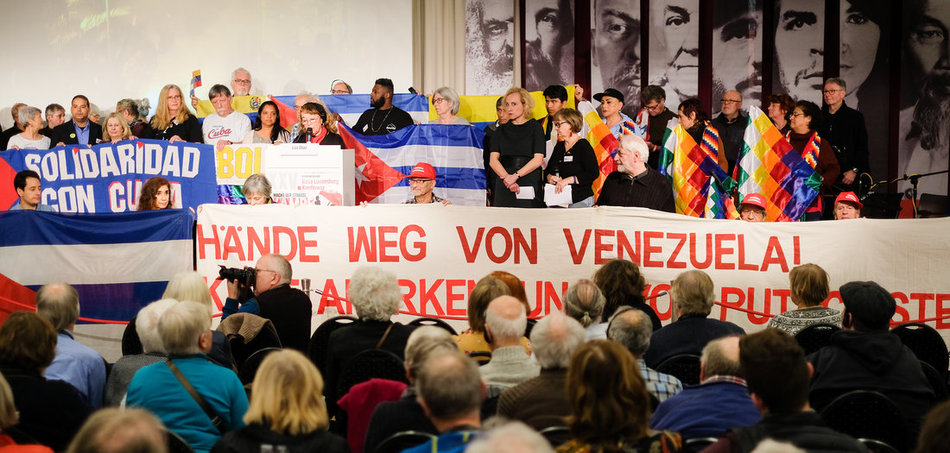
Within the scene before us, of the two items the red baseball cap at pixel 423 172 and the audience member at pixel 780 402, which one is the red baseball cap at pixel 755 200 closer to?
the red baseball cap at pixel 423 172

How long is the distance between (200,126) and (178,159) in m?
2.28

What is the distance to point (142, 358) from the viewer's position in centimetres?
477

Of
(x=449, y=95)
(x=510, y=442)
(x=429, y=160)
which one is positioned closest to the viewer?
(x=510, y=442)

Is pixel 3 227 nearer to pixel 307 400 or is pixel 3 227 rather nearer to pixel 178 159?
pixel 178 159

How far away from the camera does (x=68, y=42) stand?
572 inches

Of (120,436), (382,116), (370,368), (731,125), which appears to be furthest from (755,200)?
(120,436)

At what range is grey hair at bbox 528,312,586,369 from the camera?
403 cm

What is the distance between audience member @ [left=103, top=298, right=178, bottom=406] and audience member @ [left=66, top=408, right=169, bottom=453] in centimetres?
214

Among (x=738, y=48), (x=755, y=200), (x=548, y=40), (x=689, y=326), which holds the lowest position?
(x=689, y=326)

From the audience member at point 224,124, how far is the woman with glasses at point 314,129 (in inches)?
53.3

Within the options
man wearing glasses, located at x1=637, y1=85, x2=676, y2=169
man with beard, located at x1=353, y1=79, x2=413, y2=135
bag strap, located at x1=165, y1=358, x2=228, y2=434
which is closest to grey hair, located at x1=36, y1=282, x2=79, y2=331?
bag strap, located at x1=165, y1=358, x2=228, y2=434

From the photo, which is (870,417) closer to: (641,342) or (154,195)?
(641,342)

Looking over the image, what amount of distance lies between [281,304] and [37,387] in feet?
7.85

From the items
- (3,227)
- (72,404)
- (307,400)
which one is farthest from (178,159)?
(307,400)
